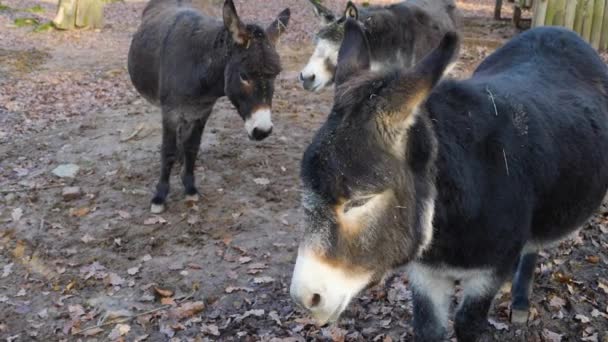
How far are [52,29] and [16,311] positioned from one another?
1066 centimetres

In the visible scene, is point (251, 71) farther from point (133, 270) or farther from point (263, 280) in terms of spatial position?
point (133, 270)

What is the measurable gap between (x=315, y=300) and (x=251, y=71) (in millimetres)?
3030

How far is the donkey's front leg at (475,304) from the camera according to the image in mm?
2760

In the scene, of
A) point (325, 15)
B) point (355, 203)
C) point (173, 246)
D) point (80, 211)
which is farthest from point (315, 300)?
point (325, 15)

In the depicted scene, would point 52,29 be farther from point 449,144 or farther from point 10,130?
point 449,144

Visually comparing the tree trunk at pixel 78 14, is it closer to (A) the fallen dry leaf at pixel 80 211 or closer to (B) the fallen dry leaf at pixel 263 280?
(A) the fallen dry leaf at pixel 80 211

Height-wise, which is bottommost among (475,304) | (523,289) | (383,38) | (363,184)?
(523,289)

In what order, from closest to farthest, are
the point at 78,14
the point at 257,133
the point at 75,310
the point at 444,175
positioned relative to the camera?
the point at 444,175, the point at 75,310, the point at 257,133, the point at 78,14

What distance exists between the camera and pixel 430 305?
10.0 ft

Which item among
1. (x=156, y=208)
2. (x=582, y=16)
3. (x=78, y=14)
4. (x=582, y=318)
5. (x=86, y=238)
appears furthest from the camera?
(x=78, y=14)

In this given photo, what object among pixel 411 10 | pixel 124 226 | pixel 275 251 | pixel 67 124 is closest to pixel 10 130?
pixel 67 124

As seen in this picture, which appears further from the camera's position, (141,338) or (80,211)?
(80,211)

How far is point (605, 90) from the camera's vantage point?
351cm

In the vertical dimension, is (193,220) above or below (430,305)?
below
